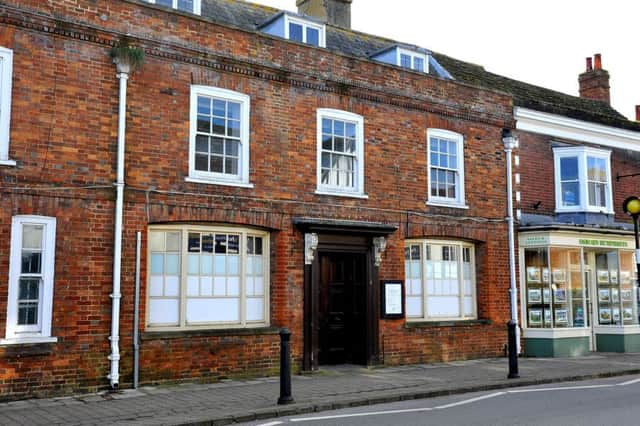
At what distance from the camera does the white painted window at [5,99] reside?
1081 centimetres

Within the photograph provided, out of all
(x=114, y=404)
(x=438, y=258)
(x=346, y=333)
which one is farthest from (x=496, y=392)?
(x=114, y=404)

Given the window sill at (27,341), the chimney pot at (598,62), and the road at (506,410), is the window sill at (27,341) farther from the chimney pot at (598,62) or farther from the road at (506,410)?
the chimney pot at (598,62)

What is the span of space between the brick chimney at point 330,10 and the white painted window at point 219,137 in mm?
8919

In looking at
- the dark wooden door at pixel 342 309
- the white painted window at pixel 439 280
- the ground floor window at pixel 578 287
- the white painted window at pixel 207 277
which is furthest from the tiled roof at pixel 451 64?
the white painted window at pixel 207 277

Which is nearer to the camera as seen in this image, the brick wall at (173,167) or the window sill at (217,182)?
the brick wall at (173,167)

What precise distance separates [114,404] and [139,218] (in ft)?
10.8

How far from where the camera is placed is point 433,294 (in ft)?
52.7

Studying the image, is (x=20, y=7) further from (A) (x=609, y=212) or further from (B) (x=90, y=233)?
(A) (x=609, y=212)

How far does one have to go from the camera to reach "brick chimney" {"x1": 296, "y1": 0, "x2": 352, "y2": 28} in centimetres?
2128

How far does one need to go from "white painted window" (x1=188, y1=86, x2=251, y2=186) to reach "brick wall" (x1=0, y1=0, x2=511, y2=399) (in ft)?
0.65

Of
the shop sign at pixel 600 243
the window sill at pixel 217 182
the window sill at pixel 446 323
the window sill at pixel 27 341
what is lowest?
the window sill at pixel 27 341

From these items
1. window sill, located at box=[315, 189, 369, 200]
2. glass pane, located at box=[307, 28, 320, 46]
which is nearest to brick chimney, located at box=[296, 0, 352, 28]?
glass pane, located at box=[307, 28, 320, 46]

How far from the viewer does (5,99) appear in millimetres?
10867

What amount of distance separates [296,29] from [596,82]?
14.3 m
